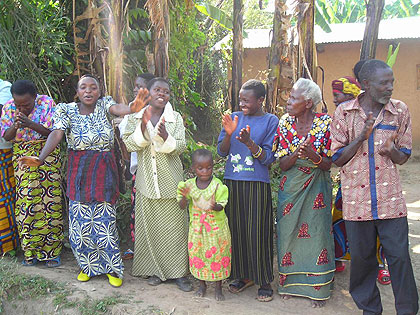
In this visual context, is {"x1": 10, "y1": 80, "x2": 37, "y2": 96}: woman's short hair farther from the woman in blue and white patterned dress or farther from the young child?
the young child

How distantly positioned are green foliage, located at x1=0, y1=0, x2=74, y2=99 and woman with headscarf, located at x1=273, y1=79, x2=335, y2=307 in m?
2.58

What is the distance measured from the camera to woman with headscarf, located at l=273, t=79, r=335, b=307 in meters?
3.42

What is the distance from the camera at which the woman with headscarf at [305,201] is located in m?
3.42

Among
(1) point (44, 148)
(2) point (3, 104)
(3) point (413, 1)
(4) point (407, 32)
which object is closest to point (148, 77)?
(1) point (44, 148)

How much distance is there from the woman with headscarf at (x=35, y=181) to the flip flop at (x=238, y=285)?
166 cm

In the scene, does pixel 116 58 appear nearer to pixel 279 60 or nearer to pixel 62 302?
pixel 279 60

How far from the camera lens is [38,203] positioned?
4203mm

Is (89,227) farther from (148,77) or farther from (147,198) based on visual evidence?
(148,77)

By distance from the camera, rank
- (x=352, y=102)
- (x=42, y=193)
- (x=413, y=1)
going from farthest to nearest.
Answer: (x=413, y=1), (x=42, y=193), (x=352, y=102)

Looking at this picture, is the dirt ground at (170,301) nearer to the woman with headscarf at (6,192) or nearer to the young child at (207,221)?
the young child at (207,221)

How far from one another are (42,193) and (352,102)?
280cm

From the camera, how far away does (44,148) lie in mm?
3842

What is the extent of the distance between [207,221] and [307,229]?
77 cm

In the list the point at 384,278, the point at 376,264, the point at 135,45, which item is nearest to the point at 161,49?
the point at 135,45
